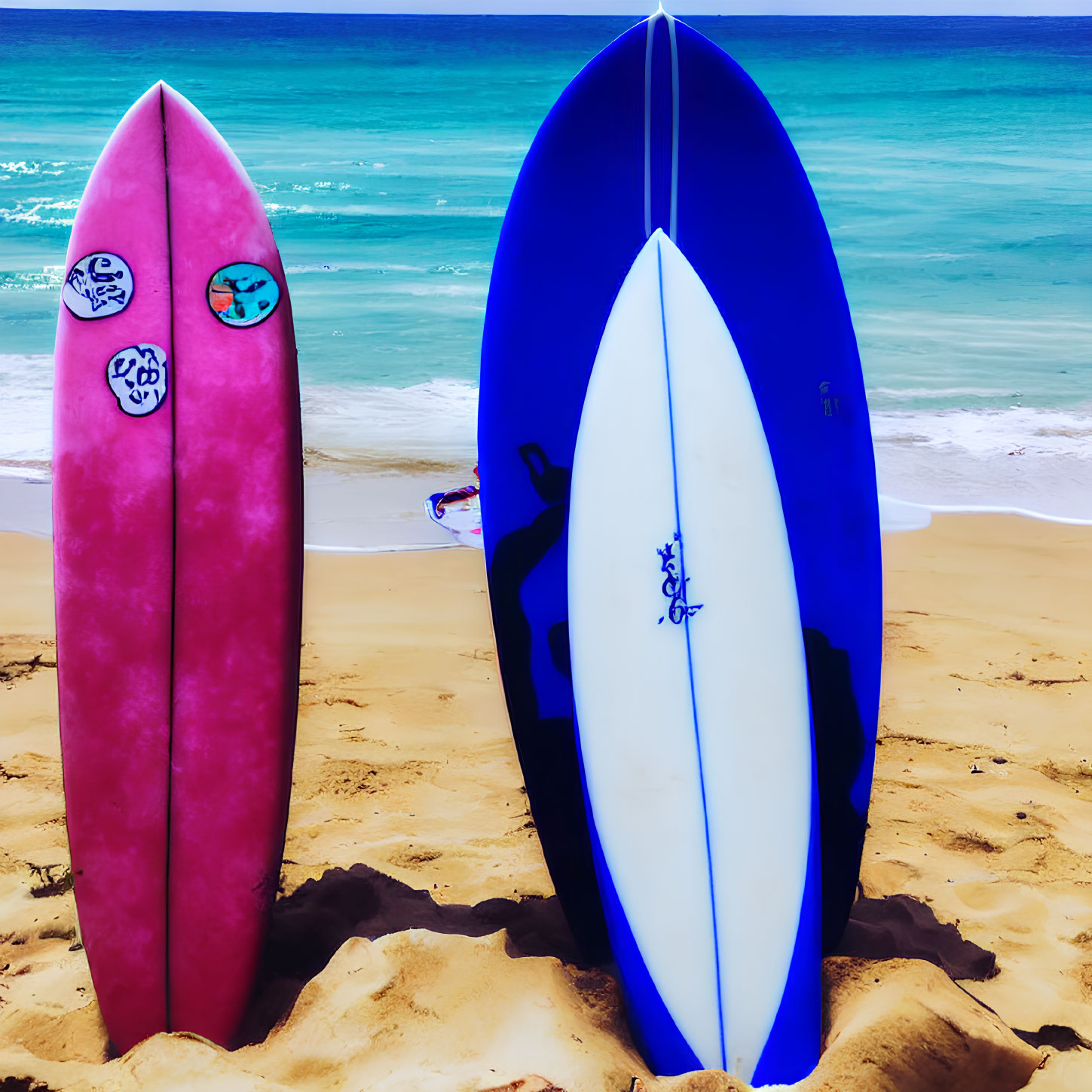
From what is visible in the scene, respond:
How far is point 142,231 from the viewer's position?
220 cm

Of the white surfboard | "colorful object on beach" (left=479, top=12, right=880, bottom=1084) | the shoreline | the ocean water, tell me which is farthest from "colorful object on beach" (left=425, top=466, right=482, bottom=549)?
the white surfboard

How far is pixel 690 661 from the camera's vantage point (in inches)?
83.3

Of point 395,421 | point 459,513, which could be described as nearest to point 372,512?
point 459,513

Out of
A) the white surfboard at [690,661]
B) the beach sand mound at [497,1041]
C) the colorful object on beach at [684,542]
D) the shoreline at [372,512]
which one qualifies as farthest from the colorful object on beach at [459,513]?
the beach sand mound at [497,1041]

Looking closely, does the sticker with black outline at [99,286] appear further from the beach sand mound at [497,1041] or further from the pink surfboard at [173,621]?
the beach sand mound at [497,1041]

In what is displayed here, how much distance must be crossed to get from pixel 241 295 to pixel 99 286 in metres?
0.29

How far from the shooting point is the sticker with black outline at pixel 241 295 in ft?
7.15

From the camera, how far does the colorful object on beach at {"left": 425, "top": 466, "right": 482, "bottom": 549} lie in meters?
4.77

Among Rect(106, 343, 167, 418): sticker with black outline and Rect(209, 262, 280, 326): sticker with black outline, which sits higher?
Rect(209, 262, 280, 326): sticker with black outline

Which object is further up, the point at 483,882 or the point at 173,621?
the point at 173,621

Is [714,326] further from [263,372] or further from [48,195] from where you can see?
[48,195]

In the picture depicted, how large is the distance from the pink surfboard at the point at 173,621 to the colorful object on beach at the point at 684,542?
51cm

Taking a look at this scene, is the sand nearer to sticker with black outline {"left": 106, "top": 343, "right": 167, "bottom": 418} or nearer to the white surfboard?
the white surfboard

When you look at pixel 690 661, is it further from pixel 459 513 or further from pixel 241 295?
pixel 459 513
